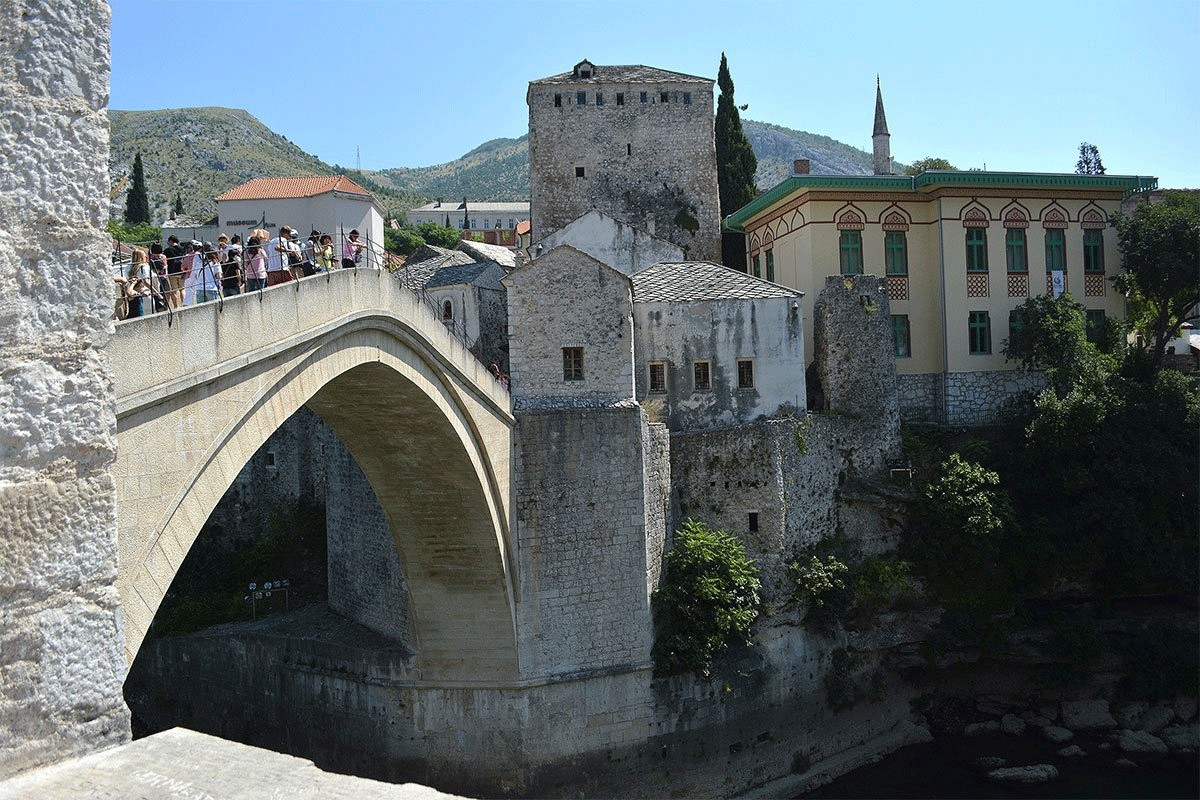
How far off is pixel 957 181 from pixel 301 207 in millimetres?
25359

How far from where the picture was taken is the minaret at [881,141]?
30.2 meters

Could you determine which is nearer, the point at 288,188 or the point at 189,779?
A: the point at 189,779

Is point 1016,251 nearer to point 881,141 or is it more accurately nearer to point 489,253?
point 881,141

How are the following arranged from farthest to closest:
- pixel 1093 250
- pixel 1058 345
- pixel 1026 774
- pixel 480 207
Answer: pixel 480 207, pixel 1093 250, pixel 1058 345, pixel 1026 774

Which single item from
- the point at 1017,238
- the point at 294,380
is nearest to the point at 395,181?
the point at 1017,238

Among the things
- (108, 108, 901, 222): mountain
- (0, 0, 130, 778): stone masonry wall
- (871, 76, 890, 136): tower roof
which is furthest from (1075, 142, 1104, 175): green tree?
(0, 0, 130, 778): stone masonry wall

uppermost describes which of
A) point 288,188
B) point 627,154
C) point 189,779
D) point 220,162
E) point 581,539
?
point 220,162

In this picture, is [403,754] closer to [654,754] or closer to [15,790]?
[654,754]

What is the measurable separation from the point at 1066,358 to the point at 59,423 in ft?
81.4

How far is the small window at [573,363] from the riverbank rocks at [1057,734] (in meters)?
12.5

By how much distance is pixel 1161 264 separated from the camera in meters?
26.4

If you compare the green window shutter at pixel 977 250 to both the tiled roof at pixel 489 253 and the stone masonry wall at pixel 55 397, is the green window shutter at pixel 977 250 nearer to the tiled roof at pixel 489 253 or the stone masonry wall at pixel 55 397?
the tiled roof at pixel 489 253

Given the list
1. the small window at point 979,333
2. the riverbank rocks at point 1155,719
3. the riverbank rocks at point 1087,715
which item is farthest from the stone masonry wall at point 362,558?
the riverbank rocks at point 1155,719

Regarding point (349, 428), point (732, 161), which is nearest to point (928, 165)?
point (732, 161)
